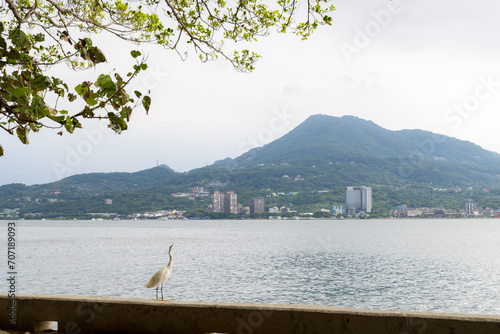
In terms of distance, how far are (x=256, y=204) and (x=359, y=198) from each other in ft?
134

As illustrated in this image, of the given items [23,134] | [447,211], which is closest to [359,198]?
[447,211]

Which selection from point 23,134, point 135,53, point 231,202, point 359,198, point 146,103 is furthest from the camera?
point 231,202

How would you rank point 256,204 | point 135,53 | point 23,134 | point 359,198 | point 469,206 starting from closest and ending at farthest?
point 135,53 < point 23,134 < point 469,206 < point 359,198 < point 256,204

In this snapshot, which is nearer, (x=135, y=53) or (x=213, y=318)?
(x=135, y=53)

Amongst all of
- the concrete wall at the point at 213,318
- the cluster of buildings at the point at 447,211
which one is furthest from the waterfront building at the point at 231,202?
the concrete wall at the point at 213,318

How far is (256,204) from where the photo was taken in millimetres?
192750

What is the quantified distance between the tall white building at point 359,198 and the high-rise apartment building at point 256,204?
3386 centimetres

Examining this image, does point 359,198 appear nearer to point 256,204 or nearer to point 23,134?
point 256,204

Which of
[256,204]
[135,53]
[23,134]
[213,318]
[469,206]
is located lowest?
[213,318]

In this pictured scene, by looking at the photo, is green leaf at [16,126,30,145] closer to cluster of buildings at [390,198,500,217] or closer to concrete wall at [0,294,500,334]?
concrete wall at [0,294,500,334]

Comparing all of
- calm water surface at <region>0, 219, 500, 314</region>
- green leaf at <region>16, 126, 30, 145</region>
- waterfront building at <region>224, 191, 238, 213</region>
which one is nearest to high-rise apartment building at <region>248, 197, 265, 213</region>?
waterfront building at <region>224, 191, 238, 213</region>

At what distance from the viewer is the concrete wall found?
16.4 feet

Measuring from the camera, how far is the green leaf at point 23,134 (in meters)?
4.33

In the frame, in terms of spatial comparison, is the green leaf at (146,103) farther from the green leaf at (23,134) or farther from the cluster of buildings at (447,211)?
the cluster of buildings at (447,211)
